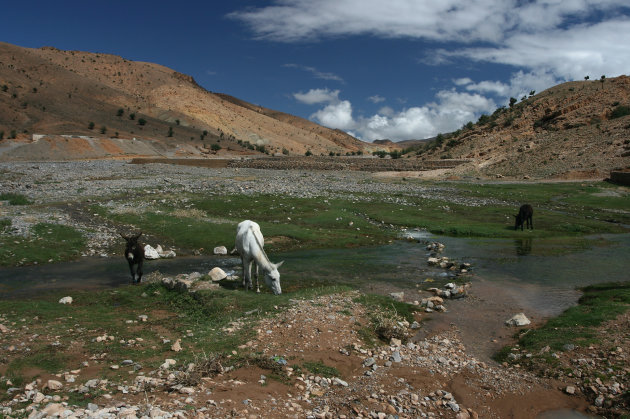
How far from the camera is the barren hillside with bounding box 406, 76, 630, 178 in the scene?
200 feet

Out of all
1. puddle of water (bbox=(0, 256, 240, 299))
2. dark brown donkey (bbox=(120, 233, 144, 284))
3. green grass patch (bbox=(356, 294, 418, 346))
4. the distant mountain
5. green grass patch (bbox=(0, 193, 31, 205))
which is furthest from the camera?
the distant mountain

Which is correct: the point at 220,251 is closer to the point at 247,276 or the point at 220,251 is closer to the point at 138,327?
the point at 247,276

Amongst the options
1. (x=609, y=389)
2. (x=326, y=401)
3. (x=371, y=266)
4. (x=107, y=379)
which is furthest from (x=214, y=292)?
(x=609, y=389)

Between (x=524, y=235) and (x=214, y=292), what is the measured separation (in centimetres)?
1998

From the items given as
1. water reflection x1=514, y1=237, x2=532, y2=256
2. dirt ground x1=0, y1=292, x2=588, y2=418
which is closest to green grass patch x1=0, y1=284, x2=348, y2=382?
dirt ground x1=0, y1=292, x2=588, y2=418

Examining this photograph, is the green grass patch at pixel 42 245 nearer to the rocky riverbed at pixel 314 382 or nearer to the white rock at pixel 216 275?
the white rock at pixel 216 275

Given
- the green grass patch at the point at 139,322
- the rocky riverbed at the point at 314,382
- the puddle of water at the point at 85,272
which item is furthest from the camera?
the puddle of water at the point at 85,272

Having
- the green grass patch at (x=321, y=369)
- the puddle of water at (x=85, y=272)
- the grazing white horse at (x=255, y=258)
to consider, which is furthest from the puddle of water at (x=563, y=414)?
the puddle of water at (x=85, y=272)

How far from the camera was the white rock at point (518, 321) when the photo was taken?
37.6ft

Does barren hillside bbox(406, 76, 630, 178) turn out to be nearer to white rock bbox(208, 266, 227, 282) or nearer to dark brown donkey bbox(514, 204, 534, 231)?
dark brown donkey bbox(514, 204, 534, 231)

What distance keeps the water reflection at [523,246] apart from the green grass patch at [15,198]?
3086cm

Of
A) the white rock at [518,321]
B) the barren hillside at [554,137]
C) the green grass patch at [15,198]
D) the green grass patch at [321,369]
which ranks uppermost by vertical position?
the barren hillside at [554,137]

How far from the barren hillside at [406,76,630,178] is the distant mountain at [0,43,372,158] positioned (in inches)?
2398

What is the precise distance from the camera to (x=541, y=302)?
44.4ft
